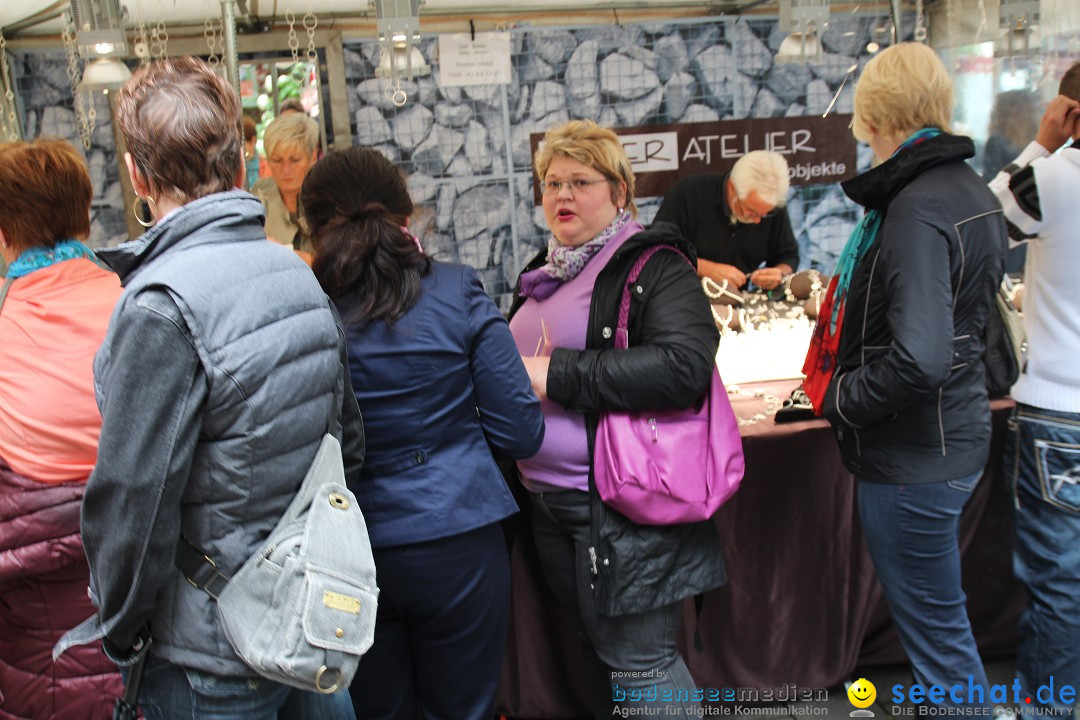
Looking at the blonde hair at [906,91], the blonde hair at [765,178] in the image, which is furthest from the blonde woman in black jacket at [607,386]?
the blonde hair at [765,178]

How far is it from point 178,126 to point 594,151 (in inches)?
38.7

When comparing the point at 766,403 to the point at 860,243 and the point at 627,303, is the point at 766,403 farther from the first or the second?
the point at 627,303

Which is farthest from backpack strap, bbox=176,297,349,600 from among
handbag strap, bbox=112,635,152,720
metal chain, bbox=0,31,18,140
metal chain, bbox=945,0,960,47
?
metal chain, bbox=945,0,960,47

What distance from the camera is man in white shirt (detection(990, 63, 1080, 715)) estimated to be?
2002mm

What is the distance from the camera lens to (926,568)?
189 cm

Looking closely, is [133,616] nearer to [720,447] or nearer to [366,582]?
[366,582]

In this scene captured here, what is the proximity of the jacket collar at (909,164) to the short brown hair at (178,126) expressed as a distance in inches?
48.7

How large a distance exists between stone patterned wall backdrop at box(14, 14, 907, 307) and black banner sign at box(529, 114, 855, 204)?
0.05m

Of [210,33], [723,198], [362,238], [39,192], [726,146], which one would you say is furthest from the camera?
[726,146]

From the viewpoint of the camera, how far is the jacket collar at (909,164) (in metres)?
1.78

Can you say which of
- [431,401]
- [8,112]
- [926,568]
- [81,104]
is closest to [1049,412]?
[926,568]

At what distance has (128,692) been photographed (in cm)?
120

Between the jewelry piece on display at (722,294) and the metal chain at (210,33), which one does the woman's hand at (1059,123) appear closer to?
the jewelry piece on display at (722,294)

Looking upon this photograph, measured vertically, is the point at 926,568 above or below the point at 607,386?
below
